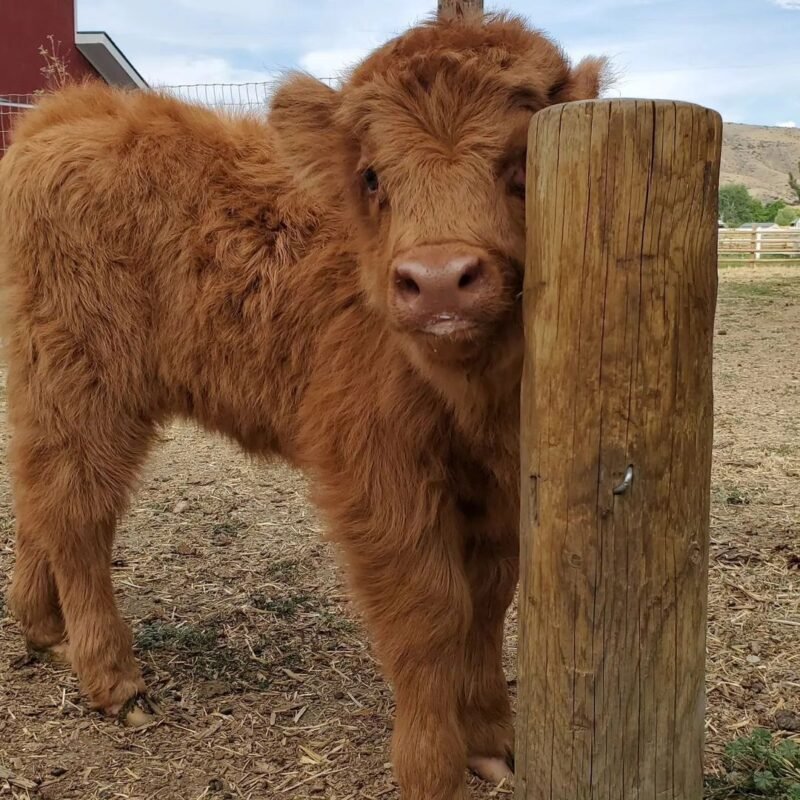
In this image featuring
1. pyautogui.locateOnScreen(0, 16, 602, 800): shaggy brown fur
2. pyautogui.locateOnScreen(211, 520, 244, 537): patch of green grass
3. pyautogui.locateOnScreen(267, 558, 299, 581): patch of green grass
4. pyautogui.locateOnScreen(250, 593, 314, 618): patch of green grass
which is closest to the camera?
pyautogui.locateOnScreen(0, 16, 602, 800): shaggy brown fur

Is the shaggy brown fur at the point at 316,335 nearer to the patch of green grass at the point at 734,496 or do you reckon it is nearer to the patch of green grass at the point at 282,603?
the patch of green grass at the point at 282,603

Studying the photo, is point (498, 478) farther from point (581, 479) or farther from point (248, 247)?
point (248, 247)

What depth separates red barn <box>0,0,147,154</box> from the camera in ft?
50.3

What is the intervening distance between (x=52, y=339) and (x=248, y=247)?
34.6 inches

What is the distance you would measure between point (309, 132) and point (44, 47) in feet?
50.5

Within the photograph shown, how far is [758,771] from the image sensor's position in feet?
9.05

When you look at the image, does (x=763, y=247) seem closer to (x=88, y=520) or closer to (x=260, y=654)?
(x=260, y=654)

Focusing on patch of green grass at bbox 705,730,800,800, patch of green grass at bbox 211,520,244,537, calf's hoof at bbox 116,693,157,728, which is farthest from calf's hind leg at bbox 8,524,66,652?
patch of green grass at bbox 705,730,800,800

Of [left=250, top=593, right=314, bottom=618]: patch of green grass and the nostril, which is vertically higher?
the nostril

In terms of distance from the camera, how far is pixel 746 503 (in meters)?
5.23

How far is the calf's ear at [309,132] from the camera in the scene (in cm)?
271

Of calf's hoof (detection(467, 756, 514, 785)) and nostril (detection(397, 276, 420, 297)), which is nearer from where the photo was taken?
nostril (detection(397, 276, 420, 297))

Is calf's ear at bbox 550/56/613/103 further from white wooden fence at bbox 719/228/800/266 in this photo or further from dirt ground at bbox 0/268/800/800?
white wooden fence at bbox 719/228/800/266

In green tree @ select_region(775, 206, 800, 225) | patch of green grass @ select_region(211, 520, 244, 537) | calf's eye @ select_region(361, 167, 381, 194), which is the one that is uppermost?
green tree @ select_region(775, 206, 800, 225)
